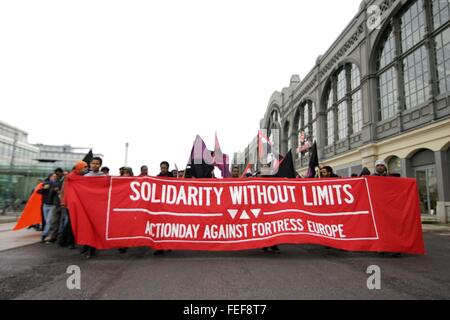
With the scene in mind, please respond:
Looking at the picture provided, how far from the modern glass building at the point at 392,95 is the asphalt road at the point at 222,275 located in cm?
1190

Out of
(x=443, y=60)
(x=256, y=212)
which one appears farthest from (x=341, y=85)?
(x=256, y=212)

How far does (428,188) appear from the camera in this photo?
15.5 meters

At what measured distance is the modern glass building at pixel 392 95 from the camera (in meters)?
14.5

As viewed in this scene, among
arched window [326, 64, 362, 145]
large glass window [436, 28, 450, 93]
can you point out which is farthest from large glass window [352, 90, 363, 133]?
large glass window [436, 28, 450, 93]

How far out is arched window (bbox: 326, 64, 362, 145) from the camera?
22469 millimetres

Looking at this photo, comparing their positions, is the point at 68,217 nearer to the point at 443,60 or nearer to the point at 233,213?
the point at 233,213

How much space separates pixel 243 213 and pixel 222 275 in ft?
5.36

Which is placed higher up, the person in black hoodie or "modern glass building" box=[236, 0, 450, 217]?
"modern glass building" box=[236, 0, 450, 217]

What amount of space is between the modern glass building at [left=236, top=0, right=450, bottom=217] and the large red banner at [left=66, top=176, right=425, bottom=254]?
1142 centimetres

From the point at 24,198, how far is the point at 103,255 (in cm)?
1692

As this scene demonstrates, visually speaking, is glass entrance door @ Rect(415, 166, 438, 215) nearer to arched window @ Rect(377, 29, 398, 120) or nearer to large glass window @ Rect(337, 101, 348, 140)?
arched window @ Rect(377, 29, 398, 120)

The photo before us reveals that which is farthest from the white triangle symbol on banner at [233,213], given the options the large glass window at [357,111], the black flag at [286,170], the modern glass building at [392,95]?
the large glass window at [357,111]

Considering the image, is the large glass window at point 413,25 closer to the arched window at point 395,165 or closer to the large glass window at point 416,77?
the large glass window at point 416,77
